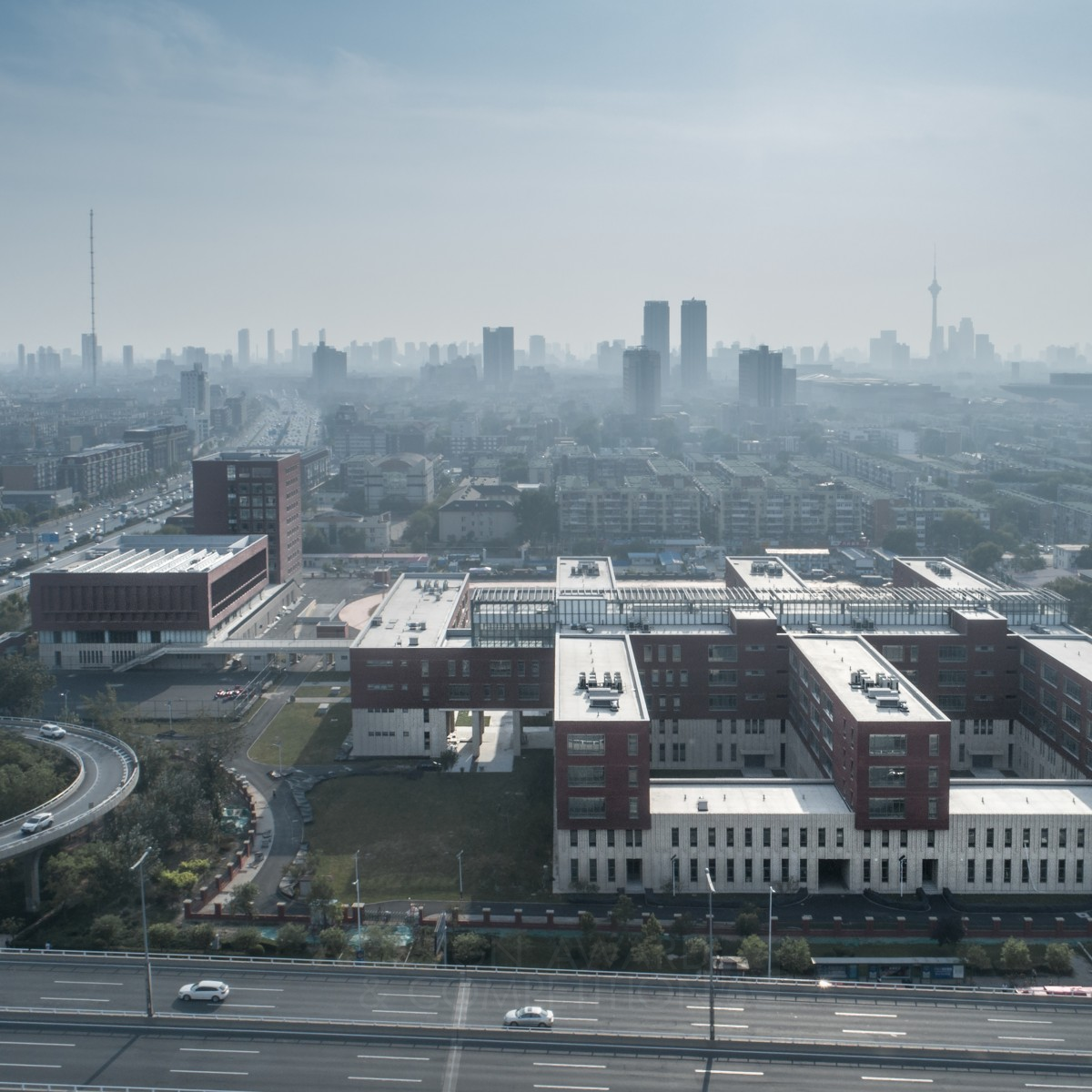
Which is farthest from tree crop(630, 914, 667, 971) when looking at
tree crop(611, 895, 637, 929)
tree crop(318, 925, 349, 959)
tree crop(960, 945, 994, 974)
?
tree crop(960, 945, 994, 974)

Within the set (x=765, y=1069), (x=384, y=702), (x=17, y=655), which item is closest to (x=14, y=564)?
(x=17, y=655)

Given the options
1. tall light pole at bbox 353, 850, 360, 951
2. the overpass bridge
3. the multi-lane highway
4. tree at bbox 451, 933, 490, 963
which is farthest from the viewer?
the overpass bridge

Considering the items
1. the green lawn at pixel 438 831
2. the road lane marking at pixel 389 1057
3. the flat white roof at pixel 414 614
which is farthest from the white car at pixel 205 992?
the flat white roof at pixel 414 614

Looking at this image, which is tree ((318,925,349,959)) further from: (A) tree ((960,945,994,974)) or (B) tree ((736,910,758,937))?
(A) tree ((960,945,994,974))

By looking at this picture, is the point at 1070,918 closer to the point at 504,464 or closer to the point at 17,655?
the point at 17,655

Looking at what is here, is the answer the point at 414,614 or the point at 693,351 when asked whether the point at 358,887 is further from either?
the point at 693,351
